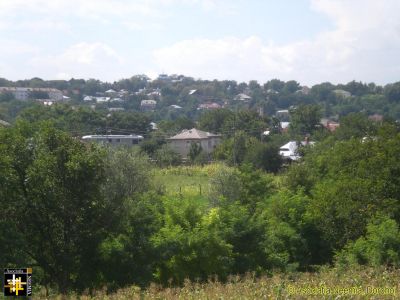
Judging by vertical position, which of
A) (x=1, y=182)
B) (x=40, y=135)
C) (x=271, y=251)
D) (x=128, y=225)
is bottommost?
(x=271, y=251)

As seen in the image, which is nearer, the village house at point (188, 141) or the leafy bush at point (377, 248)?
the leafy bush at point (377, 248)

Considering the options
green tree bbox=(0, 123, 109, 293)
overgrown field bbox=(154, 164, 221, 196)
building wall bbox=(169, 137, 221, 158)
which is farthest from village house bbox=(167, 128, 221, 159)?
green tree bbox=(0, 123, 109, 293)

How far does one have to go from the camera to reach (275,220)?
23.9 meters

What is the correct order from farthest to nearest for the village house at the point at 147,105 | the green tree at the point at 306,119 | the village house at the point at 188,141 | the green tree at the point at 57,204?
1. the village house at the point at 147,105
2. the green tree at the point at 306,119
3. the village house at the point at 188,141
4. the green tree at the point at 57,204

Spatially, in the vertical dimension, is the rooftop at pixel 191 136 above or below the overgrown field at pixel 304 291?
above

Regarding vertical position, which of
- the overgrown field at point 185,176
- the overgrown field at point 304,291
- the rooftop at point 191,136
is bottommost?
the overgrown field at point 185,176

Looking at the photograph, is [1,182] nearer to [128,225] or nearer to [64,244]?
[64,244]

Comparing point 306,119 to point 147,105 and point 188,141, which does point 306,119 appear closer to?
point 188,141

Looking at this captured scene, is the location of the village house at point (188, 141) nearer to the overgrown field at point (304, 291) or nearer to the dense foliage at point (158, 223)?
the dense foliage at point (158, 223)

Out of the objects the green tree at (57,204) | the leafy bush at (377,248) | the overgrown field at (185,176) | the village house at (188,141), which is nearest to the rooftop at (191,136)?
the village house at (188,141)

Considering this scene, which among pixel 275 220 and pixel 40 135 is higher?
pixel 40 135

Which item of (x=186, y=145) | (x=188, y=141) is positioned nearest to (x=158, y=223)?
(x=188, y=141)

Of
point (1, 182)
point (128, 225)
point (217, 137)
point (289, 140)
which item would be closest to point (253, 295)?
point (128, 225)

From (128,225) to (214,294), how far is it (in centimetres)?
647
